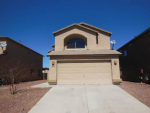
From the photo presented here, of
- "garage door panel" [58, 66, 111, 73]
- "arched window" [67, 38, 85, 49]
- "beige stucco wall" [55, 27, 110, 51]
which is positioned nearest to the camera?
"garage door panel" [58, 66, 111, 73]

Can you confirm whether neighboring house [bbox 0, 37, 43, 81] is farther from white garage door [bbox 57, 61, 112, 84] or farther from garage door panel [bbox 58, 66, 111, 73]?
garage door panel [bbox 58, 66, 111, 73]

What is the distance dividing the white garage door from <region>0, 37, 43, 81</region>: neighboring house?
8.08 metres

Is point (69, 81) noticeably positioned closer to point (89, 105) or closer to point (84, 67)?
point (84, 67)

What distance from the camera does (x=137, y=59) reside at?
14.3m

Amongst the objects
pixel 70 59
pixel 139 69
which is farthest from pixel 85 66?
pixel 139 69

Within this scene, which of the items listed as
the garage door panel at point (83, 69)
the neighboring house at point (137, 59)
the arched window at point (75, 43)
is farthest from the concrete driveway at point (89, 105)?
the neighboring house at point (137, 59)

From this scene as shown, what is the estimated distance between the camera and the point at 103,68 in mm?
10219

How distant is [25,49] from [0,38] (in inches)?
196

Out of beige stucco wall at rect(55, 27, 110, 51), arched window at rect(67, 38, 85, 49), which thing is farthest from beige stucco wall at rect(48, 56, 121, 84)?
arched window at rect(67, 38, 85, 49)

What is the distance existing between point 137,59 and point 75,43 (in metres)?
8.63

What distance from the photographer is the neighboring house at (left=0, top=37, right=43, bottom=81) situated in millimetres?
13775

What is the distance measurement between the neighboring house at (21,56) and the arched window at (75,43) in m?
8.23

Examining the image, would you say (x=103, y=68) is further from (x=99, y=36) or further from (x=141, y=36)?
(x=141, y=36)

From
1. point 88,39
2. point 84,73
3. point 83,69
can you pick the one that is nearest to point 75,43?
point 88,39
